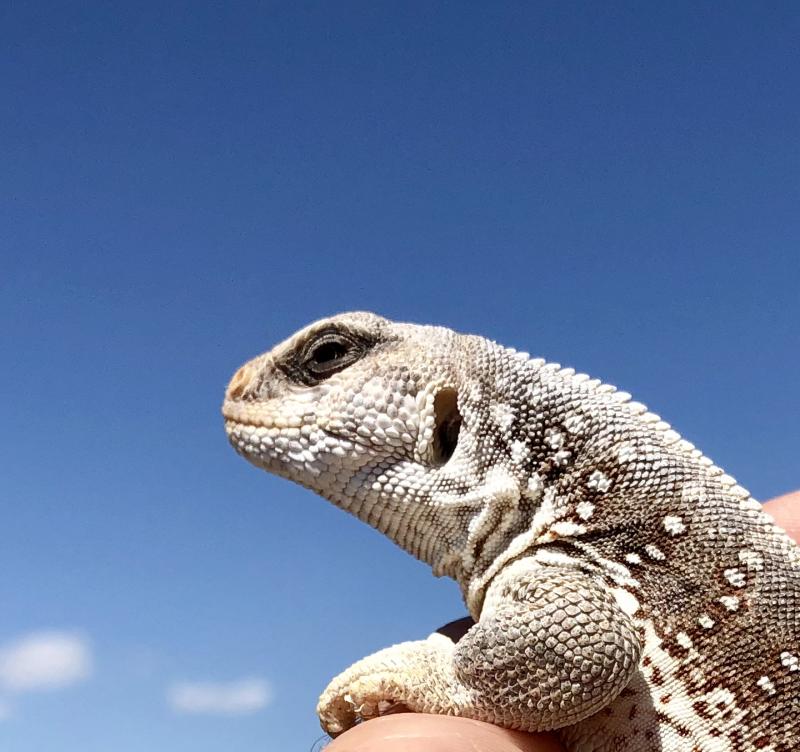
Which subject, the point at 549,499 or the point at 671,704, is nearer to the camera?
the point at 671,704

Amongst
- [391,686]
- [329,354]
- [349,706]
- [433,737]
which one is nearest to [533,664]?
[433,737]

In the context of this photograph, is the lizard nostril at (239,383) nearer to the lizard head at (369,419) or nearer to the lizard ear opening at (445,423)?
the lizard head at (369,419)

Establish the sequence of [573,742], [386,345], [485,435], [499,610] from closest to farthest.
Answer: [499,610]
[573,742]
[485,435]
[386,345]

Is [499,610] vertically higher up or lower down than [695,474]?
lower down

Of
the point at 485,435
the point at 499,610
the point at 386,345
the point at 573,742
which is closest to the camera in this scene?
the point at 499,610

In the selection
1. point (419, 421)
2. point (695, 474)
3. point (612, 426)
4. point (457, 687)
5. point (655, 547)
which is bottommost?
point (457, 687)

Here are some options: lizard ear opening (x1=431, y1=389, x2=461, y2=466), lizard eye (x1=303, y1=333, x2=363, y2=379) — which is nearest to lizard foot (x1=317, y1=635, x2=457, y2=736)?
lizard ear opening (x1=431, y1=389, x2=461, y2=466)

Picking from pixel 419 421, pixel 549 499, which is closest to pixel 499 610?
pixel 549 499

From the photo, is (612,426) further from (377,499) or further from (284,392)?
(284,392)
